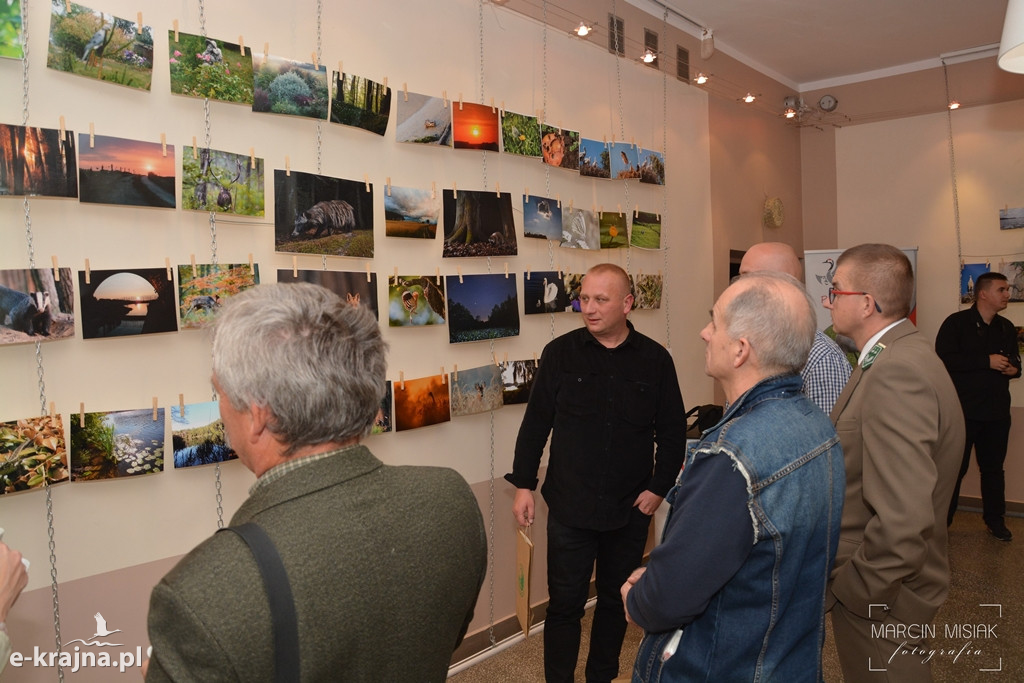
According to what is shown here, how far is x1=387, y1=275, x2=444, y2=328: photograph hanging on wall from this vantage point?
3074mm

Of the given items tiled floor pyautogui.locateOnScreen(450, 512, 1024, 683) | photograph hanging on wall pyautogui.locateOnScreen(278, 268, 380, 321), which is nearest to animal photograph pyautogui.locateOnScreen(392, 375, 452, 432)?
photograph hanging on wall pyautogui.locateOnScreen(278, 268, 380, 321)

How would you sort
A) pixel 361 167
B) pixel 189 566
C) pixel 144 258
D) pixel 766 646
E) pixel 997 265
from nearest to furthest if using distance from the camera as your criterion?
1. pixel 189 566
2. pixel 766 646
3. pixel 144 258
4. pixel 361 167
5. pixel 997 265

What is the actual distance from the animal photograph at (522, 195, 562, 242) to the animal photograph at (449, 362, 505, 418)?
2.47 feet

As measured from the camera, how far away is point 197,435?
7.94 feet

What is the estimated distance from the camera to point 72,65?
2.13 meters

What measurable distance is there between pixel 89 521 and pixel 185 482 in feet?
1.01

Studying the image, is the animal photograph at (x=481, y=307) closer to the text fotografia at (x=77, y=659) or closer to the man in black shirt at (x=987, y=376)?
the text fotografia at (x=77, y=659)

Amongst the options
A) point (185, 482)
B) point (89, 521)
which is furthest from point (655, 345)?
point (89, 521)

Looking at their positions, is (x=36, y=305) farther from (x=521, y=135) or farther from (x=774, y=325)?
(x=521, y=135)

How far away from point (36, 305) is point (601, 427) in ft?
6.77

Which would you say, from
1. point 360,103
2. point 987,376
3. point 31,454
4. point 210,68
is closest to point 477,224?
point 360,103

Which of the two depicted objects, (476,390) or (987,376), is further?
(987,376)

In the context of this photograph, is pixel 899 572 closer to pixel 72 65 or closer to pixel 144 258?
pixel 144 258

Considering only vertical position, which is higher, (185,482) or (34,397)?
(34,397)
